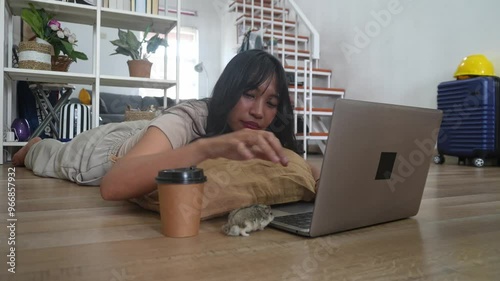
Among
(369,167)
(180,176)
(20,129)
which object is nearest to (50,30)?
(20,129)

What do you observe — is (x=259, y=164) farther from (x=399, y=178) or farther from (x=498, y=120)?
(x=498, y=120)

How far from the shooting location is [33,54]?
232 cm

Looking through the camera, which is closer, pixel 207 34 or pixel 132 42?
pixel 132 42

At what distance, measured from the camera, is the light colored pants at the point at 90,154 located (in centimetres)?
141

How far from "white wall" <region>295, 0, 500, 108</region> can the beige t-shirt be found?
2.46 metres

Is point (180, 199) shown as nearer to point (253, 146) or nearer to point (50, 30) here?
point (253, 146)

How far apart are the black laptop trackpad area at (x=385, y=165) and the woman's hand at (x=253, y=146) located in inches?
8.1

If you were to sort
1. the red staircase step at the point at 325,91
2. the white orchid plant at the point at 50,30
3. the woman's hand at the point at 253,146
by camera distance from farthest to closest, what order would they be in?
the red staircase step at the point at 325,91 → the white orchid plant at the point at 50,30 → the woman's hand at the point at 253,146

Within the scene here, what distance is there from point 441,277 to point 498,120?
2.51 metres

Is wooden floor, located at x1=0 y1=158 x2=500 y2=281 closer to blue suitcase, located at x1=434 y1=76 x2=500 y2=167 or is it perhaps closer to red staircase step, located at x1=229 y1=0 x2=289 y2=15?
blue suitcase, located at x1=434 y1=76 x2=500 y2=167

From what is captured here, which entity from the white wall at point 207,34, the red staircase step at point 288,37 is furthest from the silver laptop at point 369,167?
the white wall at point 207,34

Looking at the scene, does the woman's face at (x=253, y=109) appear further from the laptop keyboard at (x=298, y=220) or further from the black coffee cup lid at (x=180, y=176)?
the black coffee cup lid at (x=180, y=176)

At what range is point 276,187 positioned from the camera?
0.95m

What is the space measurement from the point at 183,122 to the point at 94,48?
188 centimetres
